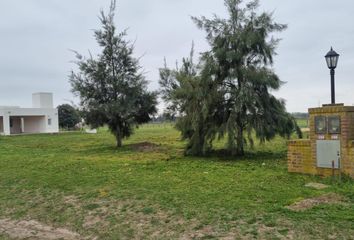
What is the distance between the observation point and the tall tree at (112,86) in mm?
18344

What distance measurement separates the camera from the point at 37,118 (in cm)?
4638

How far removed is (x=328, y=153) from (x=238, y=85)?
5.18 meters

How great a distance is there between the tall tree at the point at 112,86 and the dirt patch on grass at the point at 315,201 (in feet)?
42.9

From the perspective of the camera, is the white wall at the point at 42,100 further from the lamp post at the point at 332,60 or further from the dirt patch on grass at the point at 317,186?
the dirt patch on grass at the point at 317,186

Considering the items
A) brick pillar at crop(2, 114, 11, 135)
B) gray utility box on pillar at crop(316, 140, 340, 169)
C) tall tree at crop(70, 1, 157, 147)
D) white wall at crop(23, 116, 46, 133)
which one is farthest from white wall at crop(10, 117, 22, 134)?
gray utility box on pillar at crop(316, 140, 340, 169)

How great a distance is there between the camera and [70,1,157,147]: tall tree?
18344mm

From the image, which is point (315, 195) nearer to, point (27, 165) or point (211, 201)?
point (211, 201)

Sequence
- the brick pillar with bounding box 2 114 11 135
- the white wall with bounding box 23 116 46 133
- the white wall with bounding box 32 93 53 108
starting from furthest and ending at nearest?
the white wall with bounding box 32 93 53 108 → the white wall with bounding box 23 116 46 133 → the brick pillar with bounding box 2 114 11 135

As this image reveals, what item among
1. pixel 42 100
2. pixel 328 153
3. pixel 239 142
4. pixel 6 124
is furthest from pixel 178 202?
pixel 42 100

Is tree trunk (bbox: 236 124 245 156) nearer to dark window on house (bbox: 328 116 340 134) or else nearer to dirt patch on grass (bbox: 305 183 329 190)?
dark window on house (bbox: 328 116 340 134)

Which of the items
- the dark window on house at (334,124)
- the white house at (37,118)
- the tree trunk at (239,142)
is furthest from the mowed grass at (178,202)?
the white house at (37,118)

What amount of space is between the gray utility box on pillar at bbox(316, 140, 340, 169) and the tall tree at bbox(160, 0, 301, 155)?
426cm

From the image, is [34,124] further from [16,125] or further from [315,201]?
[315,201]

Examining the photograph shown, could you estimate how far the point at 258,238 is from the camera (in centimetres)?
453
